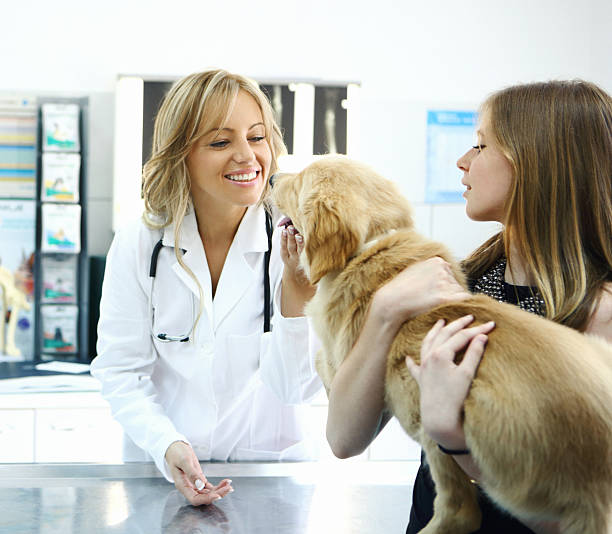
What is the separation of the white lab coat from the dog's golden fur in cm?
43

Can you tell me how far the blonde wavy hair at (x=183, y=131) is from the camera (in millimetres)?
1578

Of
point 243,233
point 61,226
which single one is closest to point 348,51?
point 61,226

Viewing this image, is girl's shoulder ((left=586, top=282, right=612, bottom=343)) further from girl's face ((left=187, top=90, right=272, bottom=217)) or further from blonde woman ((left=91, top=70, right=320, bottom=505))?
girl's face ((left=187, top=90, right=272, bottom=217))

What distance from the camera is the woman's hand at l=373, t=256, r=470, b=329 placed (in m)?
1.03

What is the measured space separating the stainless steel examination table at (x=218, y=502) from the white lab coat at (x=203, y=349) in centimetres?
18

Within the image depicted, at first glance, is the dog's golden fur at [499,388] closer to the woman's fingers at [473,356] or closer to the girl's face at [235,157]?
the woman's fingers at [473,356]

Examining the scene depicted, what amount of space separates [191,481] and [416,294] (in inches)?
24.8

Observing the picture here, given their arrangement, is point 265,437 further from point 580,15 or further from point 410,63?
point 580,15

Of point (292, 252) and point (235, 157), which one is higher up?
point (235, 157)

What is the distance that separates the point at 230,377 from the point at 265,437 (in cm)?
19

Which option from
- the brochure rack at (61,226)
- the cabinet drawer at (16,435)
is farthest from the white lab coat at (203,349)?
the brochure rack at (61,226)

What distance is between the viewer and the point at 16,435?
2791 millimetres

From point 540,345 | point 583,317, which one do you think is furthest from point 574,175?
point 540,345

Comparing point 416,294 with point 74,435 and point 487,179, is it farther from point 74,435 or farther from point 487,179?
point 74,435
